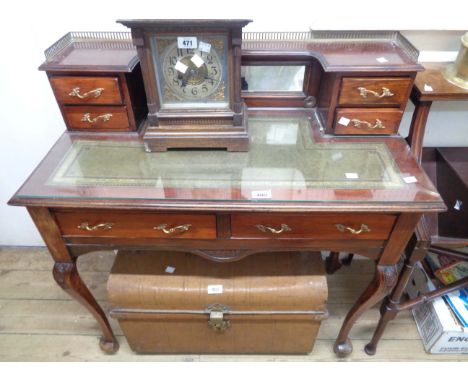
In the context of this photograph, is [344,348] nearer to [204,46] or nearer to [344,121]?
[344,121]

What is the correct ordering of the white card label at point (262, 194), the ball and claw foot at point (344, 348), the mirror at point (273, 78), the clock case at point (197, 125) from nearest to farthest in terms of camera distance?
the white card label at point (262, 194) < the clock case at point (197, 125) < the mirror at point (273, 78) < the ball and claw foot at point (344, 348)

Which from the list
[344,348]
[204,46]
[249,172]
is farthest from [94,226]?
[344,348]

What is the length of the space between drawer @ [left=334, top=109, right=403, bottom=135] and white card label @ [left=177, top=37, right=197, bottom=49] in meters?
0.45

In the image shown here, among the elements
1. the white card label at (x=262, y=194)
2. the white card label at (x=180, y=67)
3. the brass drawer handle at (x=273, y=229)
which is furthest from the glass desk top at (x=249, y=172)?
the white card label at (x=180, y=67)

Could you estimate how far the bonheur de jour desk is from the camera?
822 millimetres

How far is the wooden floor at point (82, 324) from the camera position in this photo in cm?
134

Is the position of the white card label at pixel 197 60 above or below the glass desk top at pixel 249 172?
above

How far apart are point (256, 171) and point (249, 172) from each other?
0.06ft

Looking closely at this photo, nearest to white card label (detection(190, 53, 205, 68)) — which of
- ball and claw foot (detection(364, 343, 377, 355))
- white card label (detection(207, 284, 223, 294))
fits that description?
white card label (detection(207, 284, 223, 294))

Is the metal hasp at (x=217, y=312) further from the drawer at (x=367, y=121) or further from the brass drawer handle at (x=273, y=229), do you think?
the drawer at (x=367, y=121)

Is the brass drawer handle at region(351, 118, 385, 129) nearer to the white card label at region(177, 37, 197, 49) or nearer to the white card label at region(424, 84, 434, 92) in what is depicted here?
the white card label at region(424, 84, 434, 92)

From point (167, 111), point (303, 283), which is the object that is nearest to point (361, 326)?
point (303, 283)

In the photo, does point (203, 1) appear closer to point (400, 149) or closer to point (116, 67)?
point (116, 67)

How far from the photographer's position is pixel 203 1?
103cm
